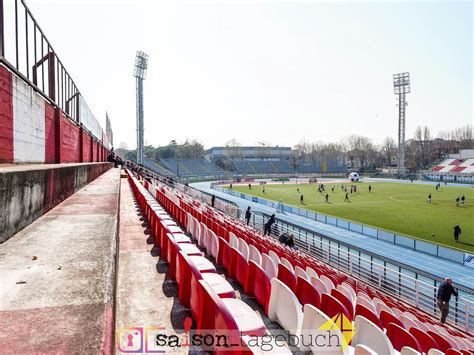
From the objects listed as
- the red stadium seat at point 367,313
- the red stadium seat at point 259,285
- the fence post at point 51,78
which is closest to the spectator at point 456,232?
the red stadium seat at point 367,313

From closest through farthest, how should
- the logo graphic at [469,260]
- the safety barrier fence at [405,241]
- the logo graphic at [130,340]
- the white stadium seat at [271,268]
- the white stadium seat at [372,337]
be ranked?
the logo graphic at [130,340] → the white stadium seat at [372,337] → the white stadium seat at [271,268] → the logo graphic at [469,260] → the safety barrier fence at [405,241]

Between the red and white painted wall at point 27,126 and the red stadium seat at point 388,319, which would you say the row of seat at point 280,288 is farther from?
the red and white painted wall at point 27,126

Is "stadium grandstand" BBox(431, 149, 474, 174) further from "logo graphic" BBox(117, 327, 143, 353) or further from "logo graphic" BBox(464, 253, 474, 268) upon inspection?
"logo graphic" BBox(117, 327, 143, 353)

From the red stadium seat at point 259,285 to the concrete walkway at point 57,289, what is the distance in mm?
1586

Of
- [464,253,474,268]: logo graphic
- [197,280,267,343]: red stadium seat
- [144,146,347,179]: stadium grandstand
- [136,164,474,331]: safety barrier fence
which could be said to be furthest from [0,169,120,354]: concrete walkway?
[144,146,347,179]: stadium grandstand

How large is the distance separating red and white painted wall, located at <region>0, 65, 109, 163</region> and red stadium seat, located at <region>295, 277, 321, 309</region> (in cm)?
484

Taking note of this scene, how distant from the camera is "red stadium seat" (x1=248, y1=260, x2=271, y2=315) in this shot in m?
3.61

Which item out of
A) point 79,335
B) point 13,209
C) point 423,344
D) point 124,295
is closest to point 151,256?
point 124,295

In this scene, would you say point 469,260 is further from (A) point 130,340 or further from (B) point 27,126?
(B) point 27,126

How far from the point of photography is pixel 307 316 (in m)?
2.94

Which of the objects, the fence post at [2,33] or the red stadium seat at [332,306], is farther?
the fence post at [2,33]

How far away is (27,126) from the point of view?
6.44 m

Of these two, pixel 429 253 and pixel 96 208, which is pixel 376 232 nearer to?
pixel 429 253

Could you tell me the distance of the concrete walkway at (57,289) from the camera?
174 cm
